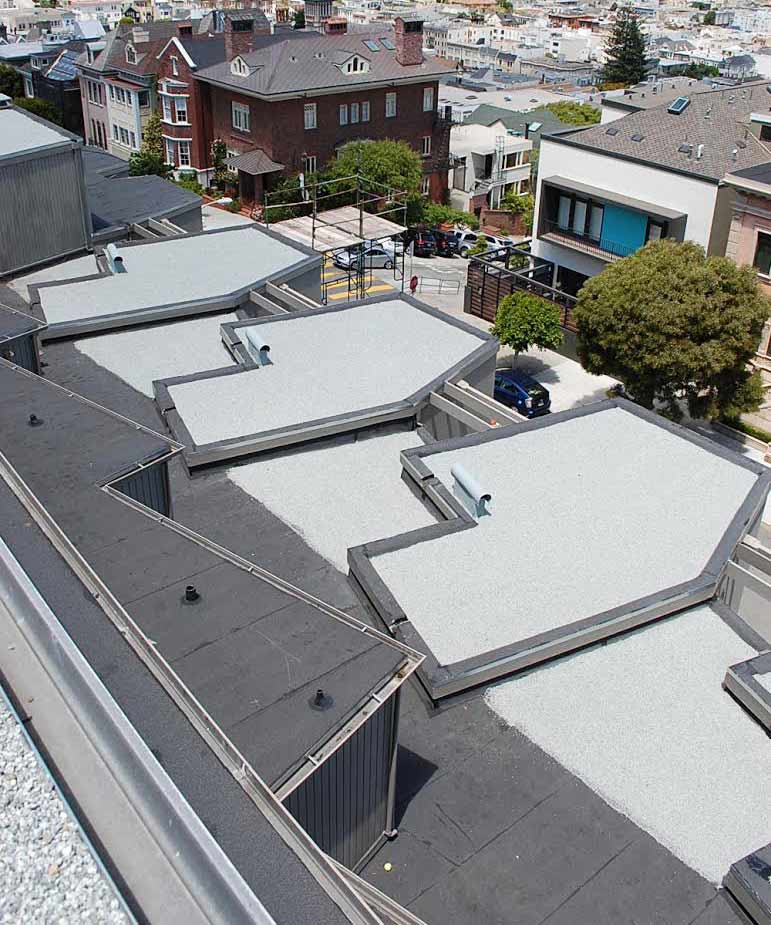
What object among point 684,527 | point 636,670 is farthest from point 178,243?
point 636,670

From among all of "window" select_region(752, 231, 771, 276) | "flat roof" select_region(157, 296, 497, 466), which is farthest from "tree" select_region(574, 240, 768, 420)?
"flat roof" select_region(157, 296, 497, 466)

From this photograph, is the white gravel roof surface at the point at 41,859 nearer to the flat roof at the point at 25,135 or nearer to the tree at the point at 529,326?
the flat roof at the point at 25,135

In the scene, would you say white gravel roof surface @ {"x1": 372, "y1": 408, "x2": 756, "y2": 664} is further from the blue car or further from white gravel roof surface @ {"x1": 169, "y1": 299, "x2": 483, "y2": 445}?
the blue car

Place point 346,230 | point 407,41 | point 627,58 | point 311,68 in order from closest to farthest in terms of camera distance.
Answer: point 346,230 → point 311,68 → point 407,41 → point 627,58

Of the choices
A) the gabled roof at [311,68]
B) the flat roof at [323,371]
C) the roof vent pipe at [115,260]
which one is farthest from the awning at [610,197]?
the roof vent pipe at [115,260]

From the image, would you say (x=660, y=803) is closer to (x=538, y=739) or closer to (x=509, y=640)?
(x=538, y=739)

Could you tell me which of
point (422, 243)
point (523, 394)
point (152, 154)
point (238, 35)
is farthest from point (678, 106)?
point (152, 154)

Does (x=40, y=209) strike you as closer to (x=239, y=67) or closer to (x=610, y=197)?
(x=610, y=197)
